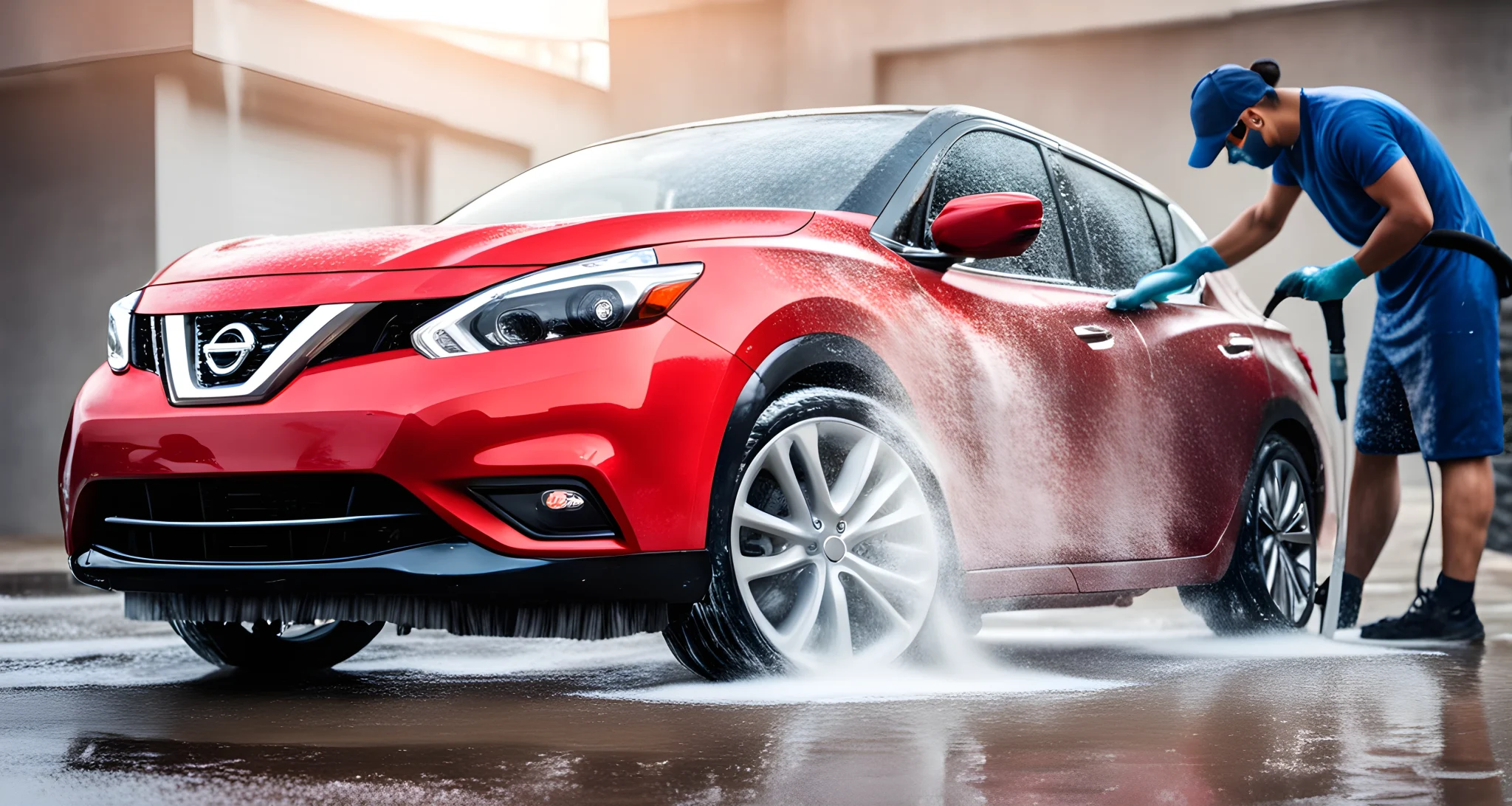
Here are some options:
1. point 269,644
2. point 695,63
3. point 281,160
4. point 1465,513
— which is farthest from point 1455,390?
point 695,63

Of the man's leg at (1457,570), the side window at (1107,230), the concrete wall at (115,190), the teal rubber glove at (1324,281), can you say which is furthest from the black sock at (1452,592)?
the concrete wall at (115,190)

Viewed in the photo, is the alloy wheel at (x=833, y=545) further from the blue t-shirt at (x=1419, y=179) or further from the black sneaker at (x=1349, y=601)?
the black sneaker at (x=1349, y=601)

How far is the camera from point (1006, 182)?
495cm

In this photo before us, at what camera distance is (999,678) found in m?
4.17

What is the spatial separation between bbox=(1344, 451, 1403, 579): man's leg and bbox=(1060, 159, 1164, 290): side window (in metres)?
0.94

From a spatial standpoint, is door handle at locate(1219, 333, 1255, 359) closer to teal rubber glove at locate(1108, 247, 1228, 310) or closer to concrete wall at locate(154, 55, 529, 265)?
teal rubber glove at locate(1108, 247, 1228, 310)

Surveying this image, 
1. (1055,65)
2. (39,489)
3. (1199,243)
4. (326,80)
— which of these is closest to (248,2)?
(326,80)

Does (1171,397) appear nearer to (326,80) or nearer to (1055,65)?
(326,80)

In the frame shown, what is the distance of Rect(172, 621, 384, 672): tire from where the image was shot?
4.43 metres

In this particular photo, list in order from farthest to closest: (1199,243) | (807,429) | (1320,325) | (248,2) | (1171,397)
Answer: (1320,325), (248,2), (1199,243), (1171,397), (807,429)

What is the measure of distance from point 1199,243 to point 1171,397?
45.2 inches

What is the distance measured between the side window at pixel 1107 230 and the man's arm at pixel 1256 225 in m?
0.21

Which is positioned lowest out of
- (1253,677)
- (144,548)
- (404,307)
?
(1253,677)

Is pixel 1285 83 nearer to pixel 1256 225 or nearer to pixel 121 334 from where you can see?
pixel 1256 225
